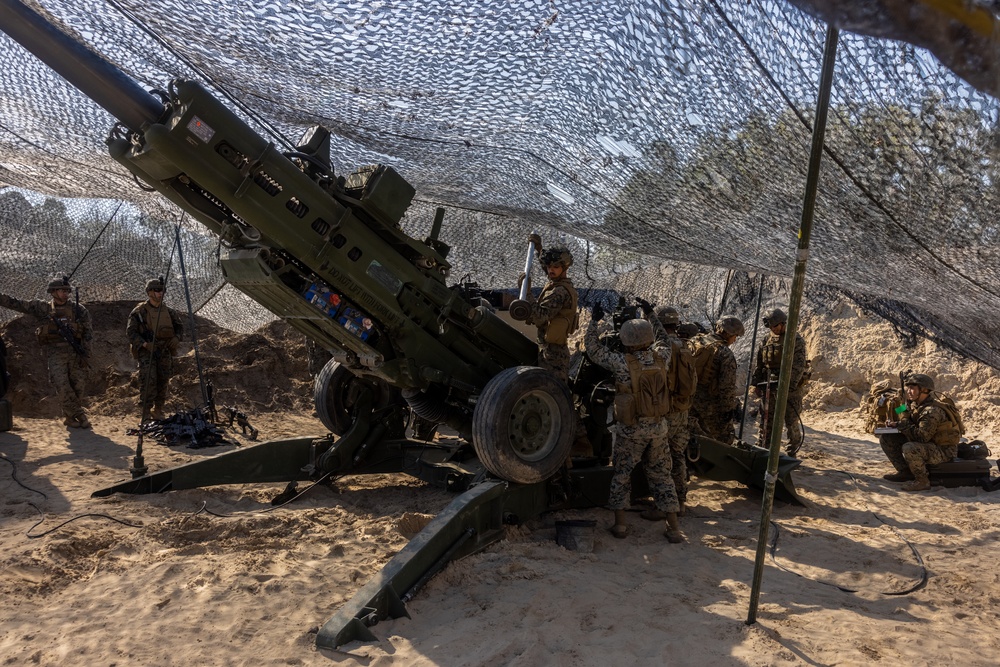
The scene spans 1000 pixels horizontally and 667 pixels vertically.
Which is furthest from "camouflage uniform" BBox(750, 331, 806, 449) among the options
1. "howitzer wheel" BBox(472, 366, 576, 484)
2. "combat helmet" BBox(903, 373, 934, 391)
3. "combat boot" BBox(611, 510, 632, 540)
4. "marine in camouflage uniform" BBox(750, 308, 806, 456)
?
"howitzer wheel" BBox(472, 366, 576, 484)

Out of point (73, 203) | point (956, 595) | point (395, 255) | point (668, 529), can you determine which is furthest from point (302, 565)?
point (73, 203)

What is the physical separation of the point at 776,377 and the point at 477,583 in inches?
212

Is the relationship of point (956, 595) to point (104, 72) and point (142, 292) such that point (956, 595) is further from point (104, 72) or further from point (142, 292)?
point (142, 292)

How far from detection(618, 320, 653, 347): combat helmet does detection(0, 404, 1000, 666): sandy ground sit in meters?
1.42

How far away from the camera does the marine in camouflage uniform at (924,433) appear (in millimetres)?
7094

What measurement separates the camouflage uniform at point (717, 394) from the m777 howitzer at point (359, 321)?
201 centimetres

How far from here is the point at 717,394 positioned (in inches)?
295

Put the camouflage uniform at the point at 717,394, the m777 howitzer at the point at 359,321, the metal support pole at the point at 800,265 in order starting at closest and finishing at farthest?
1. the metal support pole at the point at 800,265
2. the m777 howitzer at the point at 359,321
3. the camouflage uniform at the point at 717,394

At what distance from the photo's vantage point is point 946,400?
24.0 feet

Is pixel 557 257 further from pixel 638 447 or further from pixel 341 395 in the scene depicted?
pixel 341 395

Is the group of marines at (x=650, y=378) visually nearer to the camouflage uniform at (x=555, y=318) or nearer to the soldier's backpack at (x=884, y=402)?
the camouflage uniform at (x=555, y=318)

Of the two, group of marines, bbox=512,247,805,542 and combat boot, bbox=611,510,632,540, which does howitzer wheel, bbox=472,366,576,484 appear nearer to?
group of marines, bbox=512,247,805,542

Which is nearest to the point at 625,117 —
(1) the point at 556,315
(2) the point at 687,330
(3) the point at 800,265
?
(3) the point at 800,265

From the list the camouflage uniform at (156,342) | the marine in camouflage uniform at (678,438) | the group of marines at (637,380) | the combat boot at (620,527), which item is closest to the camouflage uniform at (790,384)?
the group of marines at (637,380)
